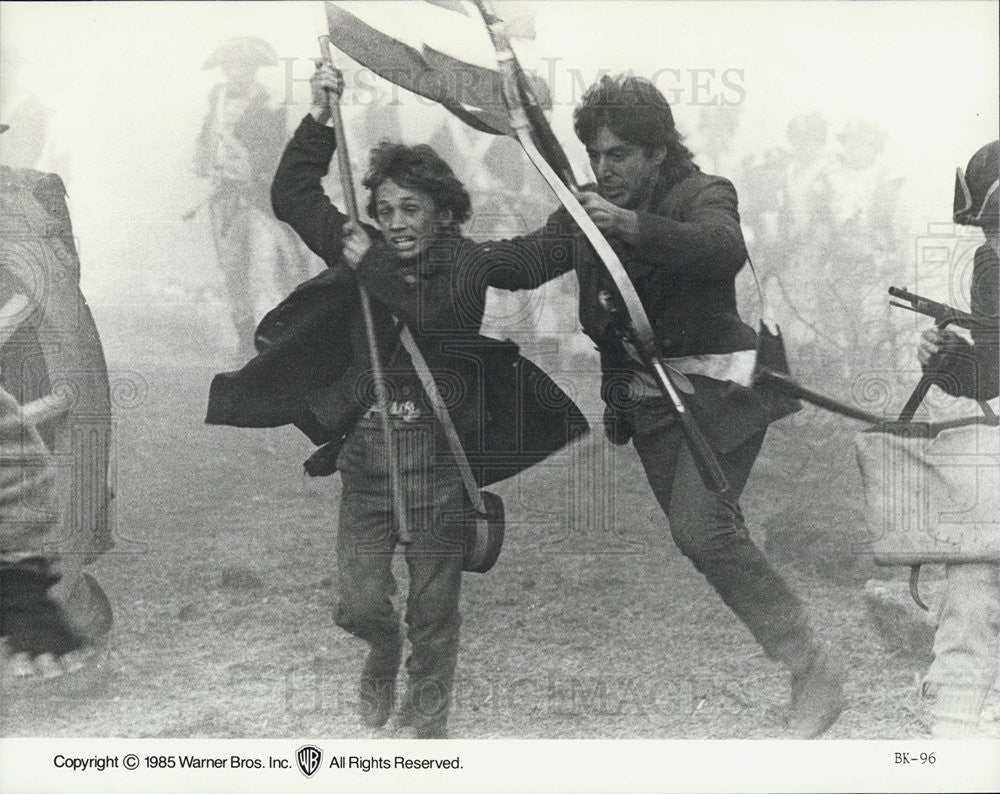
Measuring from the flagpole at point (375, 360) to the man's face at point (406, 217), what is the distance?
0.38ft

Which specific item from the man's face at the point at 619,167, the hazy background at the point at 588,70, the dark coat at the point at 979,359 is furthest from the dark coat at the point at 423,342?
the dark coat at the point at 979,359

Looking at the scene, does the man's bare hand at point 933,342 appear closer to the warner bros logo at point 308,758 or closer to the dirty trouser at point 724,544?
the dirty trouser at point 724,544

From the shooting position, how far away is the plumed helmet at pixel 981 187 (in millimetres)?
4836

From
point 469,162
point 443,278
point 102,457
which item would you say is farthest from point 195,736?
point 469,162

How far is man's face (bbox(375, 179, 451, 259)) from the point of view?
4.74 meters

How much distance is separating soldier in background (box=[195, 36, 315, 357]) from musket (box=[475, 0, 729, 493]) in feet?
3.05

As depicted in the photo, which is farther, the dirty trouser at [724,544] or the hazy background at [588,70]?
the hazy background at [588,70]

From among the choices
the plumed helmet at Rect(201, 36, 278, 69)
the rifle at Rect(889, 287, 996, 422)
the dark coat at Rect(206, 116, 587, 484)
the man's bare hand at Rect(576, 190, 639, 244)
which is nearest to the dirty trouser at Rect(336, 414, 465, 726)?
the dark coat at Rect(206, 116, 587, 484)

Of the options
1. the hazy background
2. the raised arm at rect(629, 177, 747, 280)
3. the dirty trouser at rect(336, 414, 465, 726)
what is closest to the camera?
the raised arm at rect(629, 177, 747, 280)

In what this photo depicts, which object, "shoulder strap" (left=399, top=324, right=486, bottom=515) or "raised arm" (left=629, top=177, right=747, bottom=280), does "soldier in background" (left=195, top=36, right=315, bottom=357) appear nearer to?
"shoulder strap" (left=399, top=324, right=486, bottom=515)

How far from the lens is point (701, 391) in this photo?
4715 mm

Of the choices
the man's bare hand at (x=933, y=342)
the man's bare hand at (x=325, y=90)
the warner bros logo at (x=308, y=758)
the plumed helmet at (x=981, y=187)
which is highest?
the man's bare hand at (x=325, y=90)

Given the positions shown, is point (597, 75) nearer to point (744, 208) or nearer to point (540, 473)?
point (744, 208)

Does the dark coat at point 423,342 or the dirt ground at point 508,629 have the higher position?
the dark coat at point 423,342
